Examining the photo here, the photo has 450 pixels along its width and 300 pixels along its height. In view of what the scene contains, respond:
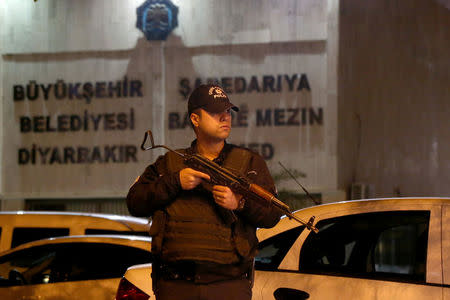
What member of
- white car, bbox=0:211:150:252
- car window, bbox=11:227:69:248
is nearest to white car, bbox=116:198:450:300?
white car, bbox=0:211:150:252

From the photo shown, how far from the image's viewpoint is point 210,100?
3.31 meters

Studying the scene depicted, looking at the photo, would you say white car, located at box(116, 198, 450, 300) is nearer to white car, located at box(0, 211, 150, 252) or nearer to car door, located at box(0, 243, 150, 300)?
car door, located at box(0, 243, 150, 300)

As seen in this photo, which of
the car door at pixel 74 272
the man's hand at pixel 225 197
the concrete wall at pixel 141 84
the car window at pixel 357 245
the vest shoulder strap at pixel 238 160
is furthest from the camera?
the concrete wall at pixel 141 84

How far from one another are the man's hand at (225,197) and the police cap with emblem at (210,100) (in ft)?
1.35

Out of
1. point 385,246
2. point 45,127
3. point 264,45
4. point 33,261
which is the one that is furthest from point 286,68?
point 33,261

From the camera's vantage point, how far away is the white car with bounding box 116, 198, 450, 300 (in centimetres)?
388

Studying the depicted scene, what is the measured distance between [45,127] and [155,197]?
1422 cm

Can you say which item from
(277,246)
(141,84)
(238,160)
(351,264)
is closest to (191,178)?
(238,160)

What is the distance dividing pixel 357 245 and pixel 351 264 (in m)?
0.25

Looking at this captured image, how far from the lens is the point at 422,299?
378 centimetres

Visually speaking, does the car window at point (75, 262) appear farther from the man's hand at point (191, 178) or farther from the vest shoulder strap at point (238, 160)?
the man's hand at point (191, 178)

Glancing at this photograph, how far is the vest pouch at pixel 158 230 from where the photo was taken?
126 inches

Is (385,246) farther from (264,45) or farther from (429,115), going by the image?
(264,45)

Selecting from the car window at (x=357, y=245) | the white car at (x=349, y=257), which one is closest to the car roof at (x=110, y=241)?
the white car at (x=349, y=257)
